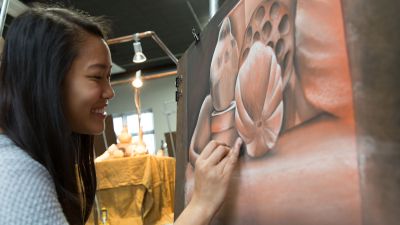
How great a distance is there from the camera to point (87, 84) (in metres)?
0.79

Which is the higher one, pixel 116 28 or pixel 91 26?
pixel 116 28

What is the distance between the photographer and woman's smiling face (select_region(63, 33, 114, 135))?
30.7 inches

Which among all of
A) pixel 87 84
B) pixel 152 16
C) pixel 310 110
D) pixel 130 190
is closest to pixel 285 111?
pixel 310 110

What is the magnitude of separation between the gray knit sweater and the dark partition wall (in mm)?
319

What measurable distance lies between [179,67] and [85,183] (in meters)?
0.44

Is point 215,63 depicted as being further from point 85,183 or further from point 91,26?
point 85,183

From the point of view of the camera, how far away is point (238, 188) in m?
0.73

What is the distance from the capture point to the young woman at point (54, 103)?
2.37 ft

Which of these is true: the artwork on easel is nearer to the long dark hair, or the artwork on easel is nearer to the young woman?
the young woman

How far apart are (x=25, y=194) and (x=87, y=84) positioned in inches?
9.9

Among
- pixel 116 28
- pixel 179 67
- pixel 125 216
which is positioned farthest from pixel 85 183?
pixel 116 28

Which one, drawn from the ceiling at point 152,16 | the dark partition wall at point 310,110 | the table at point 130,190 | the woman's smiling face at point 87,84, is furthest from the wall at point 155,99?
the dark partition wall at point 310,110

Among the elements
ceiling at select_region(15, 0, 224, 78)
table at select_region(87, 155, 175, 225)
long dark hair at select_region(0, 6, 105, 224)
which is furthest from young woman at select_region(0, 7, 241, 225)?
ceiling at select_region(15, 0, 224, 78)

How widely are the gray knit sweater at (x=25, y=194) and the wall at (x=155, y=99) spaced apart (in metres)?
6.40
